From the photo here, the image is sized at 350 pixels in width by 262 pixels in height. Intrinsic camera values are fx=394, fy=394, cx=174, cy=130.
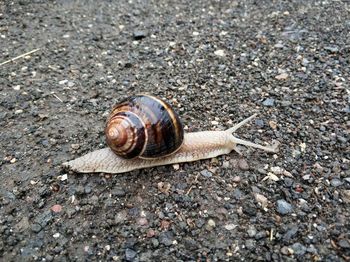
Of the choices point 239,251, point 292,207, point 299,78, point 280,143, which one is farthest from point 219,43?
point 239,251

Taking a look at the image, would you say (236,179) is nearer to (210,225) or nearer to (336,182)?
(210,225)

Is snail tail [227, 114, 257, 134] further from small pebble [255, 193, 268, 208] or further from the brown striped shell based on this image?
small pebble [255, 193, 268, 208]

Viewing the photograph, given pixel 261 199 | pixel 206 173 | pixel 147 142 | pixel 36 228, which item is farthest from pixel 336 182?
pixel 36 228

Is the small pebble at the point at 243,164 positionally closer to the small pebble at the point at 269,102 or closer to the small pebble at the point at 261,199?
the small pebble at the point at 261,199

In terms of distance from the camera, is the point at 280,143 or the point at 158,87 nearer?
the point at 280,143

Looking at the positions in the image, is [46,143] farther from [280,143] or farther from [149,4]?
[149,4]

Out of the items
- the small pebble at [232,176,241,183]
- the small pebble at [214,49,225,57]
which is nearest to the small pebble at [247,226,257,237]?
the small pebble at [232,176,241,183]

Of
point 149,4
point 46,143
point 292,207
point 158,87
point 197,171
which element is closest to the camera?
point 292,207
